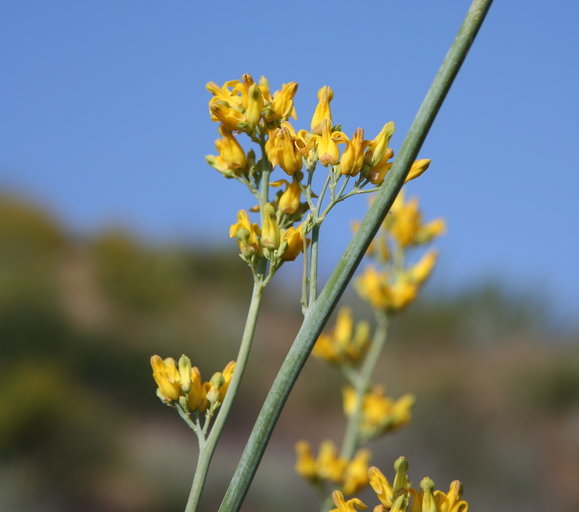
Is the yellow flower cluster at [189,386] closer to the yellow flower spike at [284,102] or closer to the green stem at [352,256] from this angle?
the green stem at [352,256]

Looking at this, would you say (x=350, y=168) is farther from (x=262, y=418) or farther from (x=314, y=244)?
(x=262, y=418)

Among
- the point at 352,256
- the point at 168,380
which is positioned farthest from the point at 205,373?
the point at 352,256

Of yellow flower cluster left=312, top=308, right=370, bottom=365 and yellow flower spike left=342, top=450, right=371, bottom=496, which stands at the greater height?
yellow flower cluster left=312, top=308, right=370, bottom=365

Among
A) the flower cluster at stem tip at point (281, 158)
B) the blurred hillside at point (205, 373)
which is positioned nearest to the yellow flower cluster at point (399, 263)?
the flower cluster at stem tip at point (281, 158)

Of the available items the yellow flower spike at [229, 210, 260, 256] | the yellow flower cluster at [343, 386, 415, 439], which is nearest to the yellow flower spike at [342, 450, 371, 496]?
the yellow flower cluster at [343, 386, 415, 439]

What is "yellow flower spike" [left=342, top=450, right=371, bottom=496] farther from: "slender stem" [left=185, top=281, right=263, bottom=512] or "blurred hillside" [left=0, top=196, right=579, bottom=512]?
"blurred hillside" [left=0, top=196, right=579, bottom=512]

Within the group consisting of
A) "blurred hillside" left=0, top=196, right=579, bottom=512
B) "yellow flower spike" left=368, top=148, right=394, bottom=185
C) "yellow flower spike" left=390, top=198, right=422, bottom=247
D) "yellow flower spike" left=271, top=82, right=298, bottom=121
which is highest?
"yellow flower spike" left=390, top=198, right=422, bottom=247

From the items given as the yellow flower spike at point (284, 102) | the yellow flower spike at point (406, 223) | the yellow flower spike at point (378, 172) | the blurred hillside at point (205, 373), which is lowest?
the blurred hillside at point (205, 373)
